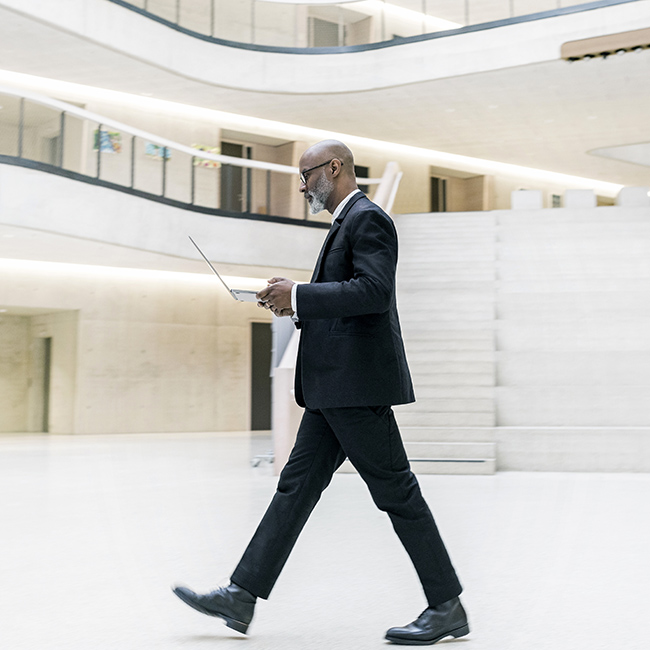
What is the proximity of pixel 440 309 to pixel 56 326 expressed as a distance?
31.8ft

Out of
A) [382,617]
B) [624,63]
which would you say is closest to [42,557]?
[382,617]

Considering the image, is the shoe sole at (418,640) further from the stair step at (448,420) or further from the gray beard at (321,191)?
the stair step at (448,420)

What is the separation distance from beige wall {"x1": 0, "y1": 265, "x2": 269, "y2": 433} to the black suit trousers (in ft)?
48.5

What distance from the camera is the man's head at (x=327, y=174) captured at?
3227 millimetres

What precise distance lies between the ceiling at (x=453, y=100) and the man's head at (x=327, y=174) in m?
13.0

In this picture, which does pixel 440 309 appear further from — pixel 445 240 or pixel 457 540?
pixel 457 540

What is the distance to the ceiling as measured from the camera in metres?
16.5

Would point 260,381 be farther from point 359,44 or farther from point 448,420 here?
point 448,420

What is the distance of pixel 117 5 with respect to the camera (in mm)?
16078

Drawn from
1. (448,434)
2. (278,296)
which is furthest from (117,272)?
(278,296)

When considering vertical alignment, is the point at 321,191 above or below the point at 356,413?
above

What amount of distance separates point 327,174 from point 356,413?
94 cm

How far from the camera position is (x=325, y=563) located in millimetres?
4375

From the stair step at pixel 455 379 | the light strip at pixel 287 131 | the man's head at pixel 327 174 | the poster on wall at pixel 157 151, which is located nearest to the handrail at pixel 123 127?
the poster on wall at pixel 157 151
